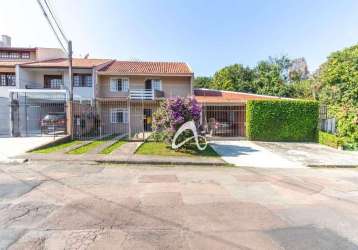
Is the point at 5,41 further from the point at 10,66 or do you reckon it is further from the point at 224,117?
the point at 224,117

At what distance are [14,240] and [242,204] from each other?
14.1 feet

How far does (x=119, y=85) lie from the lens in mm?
25547

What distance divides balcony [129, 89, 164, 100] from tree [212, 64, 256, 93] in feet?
70.1

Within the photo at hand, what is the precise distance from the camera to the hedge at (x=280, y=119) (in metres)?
18.5

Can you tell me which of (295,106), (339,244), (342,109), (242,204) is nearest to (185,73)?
(295,106)

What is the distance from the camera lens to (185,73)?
979 inches

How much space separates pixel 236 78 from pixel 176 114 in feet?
A: 109

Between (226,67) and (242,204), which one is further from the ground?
(226,67)

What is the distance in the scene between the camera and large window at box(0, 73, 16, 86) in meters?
24.8

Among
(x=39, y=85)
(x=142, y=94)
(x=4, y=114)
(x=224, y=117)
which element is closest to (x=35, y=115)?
(x=4, y=114)

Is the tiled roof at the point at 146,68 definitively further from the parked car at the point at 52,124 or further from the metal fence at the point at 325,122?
the metal fence at the point at 325,122

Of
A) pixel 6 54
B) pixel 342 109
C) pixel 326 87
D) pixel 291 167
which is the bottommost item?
pixel 291 167

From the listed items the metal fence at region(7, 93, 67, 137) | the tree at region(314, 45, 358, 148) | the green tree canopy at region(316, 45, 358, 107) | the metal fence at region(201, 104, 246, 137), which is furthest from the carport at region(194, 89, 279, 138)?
the metal fence at region(7, 93, 67, 137)

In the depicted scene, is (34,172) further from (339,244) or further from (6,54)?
(6,54)
